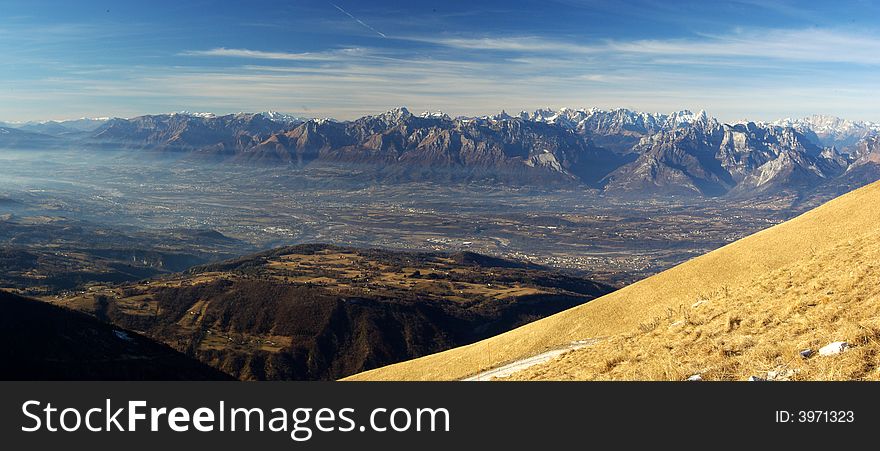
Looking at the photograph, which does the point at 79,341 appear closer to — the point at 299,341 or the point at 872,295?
the point at 872,295

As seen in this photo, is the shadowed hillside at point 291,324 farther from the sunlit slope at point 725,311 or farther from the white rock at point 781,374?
the white rock at point 781,374

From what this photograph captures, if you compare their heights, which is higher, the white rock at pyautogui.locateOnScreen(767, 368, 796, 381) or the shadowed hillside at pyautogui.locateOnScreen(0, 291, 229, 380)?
the white rock at pyautogui.locateOnScreen(767, 368, 796, 381)

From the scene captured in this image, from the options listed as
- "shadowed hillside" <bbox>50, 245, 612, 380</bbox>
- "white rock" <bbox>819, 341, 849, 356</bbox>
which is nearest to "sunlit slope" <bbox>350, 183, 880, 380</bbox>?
"white rock" <bbox>819, 341, 849, 356</bbox>

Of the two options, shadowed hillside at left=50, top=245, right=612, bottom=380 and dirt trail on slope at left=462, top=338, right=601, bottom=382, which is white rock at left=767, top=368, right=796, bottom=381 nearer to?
dirt trail on slope at left=462, top=338, right=601, bottom=382

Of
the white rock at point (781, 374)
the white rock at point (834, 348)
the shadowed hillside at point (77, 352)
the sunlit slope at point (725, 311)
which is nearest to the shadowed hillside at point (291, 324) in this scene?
the shadowed hillside at point (77, 352)

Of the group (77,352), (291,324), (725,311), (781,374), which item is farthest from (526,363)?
(291,324)
